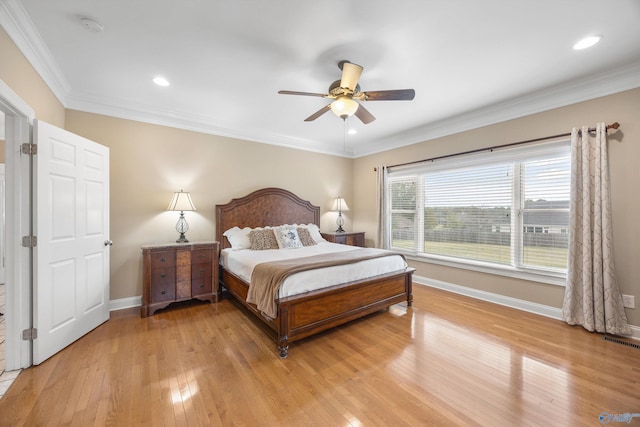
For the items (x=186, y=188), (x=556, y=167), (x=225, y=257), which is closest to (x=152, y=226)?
(x=186, y=188)

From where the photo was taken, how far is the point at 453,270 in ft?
13.5

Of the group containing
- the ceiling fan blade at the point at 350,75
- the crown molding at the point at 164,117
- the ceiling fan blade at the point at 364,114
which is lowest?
the ceiling fan blade at the point at 364,114

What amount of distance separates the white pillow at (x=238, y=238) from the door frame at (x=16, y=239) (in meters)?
2.14

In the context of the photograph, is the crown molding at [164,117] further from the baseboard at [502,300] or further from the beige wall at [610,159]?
the baseboard at [502,300]

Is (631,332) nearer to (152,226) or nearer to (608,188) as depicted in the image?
(608,188)

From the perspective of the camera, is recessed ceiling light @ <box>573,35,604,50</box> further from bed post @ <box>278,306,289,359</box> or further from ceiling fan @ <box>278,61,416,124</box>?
bed post @ <box>278,306,289,359</box>

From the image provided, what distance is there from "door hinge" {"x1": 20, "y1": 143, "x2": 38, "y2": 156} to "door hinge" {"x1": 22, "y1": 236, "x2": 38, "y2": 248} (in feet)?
2.34

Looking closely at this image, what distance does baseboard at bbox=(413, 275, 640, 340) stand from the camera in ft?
10.1

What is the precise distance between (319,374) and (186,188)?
10.6ft

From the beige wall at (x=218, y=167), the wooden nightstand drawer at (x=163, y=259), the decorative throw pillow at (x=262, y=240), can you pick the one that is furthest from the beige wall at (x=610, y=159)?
the wooden nightstand drawer at (x=163, y=259)

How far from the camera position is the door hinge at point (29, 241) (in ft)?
6.93

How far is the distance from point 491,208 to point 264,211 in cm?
364

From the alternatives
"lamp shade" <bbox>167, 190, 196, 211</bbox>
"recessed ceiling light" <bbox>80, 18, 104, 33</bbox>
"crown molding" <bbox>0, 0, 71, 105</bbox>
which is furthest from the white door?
"recessed ceiling light" <bbox>80, 18, 104, 33</bbox>

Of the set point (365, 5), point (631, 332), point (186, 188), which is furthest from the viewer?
point (186, 188)
